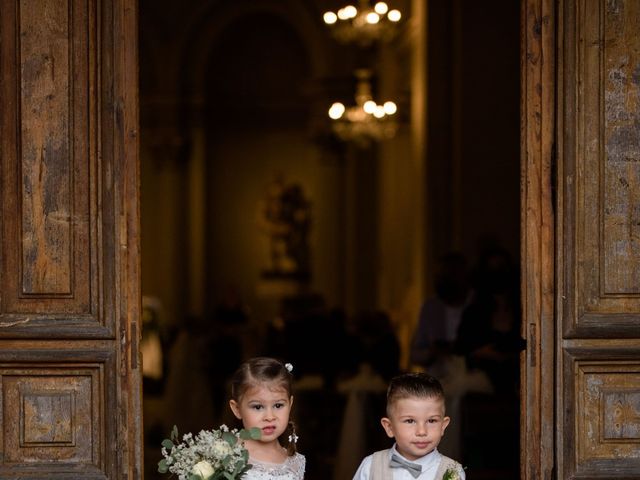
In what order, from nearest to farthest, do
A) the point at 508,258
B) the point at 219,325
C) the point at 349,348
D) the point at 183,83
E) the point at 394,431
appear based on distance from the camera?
the point at 394,431
the point at 508,258
the point at 349,348
the point at 219,325
the point at 183,83

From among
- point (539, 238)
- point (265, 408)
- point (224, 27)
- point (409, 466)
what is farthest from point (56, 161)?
point (224, 27)

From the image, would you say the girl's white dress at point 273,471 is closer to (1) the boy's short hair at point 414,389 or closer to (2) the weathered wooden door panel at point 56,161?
(1) the boy's short hair at point 414,389

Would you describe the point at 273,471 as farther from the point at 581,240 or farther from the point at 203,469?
the point at 581,240

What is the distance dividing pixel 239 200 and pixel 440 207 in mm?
6272

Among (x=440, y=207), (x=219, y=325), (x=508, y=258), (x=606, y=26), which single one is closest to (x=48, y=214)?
(x=606, y=26)

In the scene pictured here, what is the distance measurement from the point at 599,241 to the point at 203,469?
6.59 feet

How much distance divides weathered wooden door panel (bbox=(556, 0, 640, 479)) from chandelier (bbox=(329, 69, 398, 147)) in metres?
6.52

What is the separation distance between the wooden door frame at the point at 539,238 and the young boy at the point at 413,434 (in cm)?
63

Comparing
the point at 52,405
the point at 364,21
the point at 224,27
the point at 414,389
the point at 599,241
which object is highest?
the point at 224,27

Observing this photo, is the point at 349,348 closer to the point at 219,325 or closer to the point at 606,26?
the point at 219,325

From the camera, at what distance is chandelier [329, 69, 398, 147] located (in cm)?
1132

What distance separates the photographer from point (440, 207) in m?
10.3

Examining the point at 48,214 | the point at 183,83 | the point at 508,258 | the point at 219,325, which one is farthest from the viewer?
the point at 183,83

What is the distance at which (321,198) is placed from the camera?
15.8 metres
